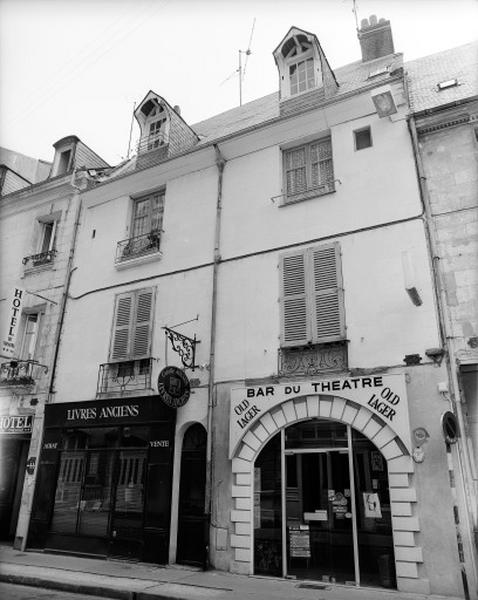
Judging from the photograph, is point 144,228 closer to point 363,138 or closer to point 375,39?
point 363,138

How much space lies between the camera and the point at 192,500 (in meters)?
8.92

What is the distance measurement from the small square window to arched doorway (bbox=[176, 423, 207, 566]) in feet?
22.1

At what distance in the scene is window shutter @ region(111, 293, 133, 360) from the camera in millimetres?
10719

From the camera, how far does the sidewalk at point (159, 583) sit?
258 inches

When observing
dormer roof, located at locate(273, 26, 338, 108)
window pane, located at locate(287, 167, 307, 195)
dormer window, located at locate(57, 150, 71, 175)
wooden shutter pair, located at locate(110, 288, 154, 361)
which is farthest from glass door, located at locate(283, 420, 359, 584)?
dormer window, located at locate(57, 150, 71, 175)

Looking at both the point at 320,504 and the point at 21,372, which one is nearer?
the point at 320,504

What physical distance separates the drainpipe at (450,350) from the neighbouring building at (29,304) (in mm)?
8984

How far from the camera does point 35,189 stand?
14023mm

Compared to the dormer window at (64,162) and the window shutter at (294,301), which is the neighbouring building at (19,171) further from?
the window shutter at (294,301)

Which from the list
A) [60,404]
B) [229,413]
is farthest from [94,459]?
[229,413]

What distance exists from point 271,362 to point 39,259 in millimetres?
8073

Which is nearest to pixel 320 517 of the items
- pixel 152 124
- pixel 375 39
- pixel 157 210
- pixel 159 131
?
pixel 157 210

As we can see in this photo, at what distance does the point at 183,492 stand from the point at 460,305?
6.18m

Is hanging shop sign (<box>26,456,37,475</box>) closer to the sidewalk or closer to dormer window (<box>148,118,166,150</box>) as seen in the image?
the sidewalk
